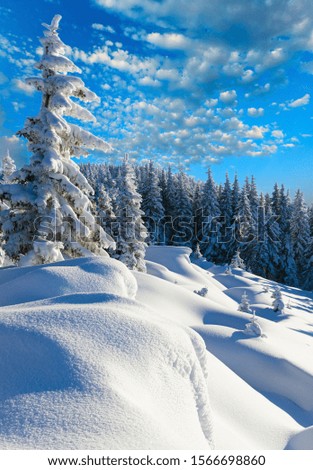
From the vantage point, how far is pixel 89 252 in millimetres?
10602

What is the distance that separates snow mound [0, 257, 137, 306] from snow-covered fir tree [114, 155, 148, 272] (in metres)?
13.8

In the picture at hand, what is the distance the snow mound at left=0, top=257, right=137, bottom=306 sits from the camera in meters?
4.80

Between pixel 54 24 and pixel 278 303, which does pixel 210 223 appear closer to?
pixel 278 303

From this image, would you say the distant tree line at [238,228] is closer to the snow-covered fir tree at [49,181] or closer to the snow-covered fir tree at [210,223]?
the snow-covered fir tree at [210,223]

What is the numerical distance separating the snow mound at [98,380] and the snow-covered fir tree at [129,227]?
16204 millimetres

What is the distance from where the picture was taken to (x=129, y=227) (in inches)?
814

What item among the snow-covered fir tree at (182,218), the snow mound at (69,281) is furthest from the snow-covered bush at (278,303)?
the snow-covered fir tree at (182,218)

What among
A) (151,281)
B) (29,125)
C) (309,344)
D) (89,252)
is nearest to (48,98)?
(29,125)

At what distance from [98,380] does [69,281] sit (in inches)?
119

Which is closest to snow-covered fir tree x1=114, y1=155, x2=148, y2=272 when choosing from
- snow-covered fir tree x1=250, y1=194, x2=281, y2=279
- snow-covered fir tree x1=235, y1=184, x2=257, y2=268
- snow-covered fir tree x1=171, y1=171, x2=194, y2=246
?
snow-covered fir tree x1=171, y1=171, x2=194, y2=246

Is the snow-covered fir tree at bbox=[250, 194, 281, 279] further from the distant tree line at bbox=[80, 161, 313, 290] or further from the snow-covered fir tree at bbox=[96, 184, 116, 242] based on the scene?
the snow-covered fir tree at bbox=[96, 184, 116, 242]

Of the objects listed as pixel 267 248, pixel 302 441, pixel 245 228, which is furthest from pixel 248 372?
pixel 267 248

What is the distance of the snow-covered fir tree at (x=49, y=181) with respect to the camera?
9.72 meters

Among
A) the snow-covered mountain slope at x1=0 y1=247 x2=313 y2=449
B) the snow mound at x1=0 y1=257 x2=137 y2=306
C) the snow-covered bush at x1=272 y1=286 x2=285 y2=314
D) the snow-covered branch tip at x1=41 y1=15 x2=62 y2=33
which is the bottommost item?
the snow-covered bush at x1=272 y1=286 x2=285 y2=314
